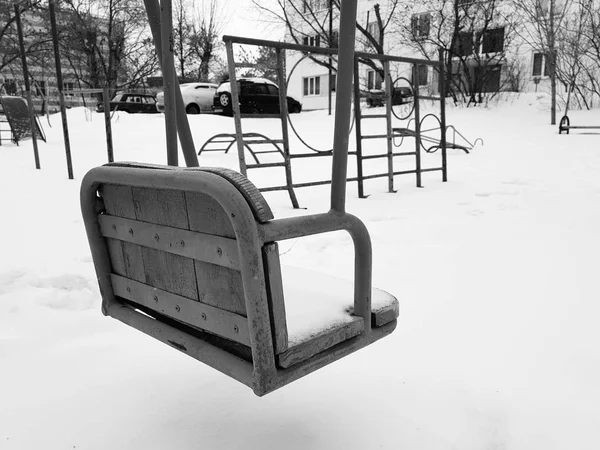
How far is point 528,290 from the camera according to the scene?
2.44 meters

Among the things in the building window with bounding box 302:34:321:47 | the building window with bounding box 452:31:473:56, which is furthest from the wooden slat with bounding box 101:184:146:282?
the building window with bounding box 302:34:321:47

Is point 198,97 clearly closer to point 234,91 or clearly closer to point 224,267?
point 234,91

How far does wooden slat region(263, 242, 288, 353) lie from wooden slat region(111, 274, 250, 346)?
6 centimetres

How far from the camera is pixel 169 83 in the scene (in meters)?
1.41

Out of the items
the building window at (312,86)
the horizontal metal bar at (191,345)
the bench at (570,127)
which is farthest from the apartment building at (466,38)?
the horizontal metal bar at (191,345)

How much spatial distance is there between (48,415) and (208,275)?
85 cm

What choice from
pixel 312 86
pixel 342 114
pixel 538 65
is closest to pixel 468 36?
pixel 538 65

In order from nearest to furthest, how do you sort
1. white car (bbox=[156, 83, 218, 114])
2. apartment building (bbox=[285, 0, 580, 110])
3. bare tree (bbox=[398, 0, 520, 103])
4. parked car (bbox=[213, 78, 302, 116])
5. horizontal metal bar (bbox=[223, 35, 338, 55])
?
horizontal metal bar (bbox=[223, 35, 338, 55]), parked car (bbox=[213, 78, 302, 116]), bare tree (bbox=[398, 0, 520, 103]), apartment building (bbox=[285, 0, 580, 110]), white car (bbox=[156, 83, 218, 114])

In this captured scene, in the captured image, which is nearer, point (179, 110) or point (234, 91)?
point (179, 110)

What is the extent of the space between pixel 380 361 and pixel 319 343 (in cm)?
80

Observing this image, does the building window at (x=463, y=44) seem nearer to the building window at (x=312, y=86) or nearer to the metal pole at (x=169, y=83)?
the building window at (x=312, y=86)

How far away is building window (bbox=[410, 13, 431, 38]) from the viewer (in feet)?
57.6

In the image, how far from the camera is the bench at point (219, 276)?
88 centimetres

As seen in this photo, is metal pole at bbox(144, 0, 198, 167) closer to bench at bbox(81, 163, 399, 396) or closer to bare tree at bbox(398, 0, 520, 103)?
bench at bbox(81, 163, 399, 396)
